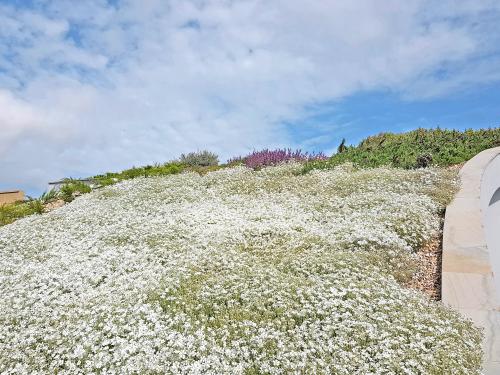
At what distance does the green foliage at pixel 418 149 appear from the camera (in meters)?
17.8

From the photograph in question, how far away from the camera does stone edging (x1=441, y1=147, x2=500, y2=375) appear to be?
7.87 meters

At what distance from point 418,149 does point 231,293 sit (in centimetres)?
1491

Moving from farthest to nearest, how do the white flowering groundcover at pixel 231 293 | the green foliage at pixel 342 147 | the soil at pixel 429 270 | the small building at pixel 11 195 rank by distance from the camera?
the small building at pixel 11 195 < the green foliage at pixel 342 147 < the soil at pixel 429 270 < the white flowering groundcover at pixel 231 293

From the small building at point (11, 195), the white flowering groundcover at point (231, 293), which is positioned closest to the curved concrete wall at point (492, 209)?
the white flowering groundcover at point (231, 293)

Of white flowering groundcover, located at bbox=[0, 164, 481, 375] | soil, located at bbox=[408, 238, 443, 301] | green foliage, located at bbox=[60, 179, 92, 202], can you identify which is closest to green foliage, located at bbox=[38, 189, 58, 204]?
green foliage, located at bbox=[60, 179, 92, 202]

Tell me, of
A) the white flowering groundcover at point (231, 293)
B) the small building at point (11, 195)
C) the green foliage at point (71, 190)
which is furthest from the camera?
the small building at point (11, 195)

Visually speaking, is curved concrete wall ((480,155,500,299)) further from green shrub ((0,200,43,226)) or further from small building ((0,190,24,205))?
small building ((0,190,24,205))

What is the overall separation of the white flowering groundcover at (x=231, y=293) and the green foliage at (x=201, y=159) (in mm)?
11190

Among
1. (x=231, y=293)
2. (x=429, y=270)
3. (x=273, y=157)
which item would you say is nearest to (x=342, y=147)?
(x=273, y=157)

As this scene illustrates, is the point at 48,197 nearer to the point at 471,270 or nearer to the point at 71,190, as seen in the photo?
the point at 71,190

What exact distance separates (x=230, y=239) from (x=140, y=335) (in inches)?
156

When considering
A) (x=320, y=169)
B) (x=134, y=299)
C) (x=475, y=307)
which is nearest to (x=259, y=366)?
(x=134, y=299)

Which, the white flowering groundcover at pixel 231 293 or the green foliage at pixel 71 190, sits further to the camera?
the green foliage at pixel 71 190

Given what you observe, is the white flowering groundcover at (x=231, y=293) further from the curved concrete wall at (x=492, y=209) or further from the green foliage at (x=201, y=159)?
the green foliage at (x=201, y=159)
